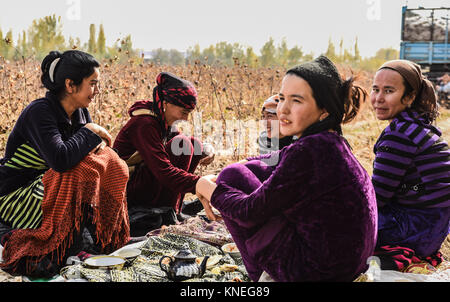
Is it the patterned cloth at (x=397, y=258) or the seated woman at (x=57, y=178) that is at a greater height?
the seated woman at (x=57, y=178)

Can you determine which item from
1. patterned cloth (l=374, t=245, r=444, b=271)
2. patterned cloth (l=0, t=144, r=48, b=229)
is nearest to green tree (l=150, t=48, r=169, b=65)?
patterned cloth (l=0, t=144, r=48, b=229)

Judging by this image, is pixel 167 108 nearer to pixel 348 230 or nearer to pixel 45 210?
pixel 45 210

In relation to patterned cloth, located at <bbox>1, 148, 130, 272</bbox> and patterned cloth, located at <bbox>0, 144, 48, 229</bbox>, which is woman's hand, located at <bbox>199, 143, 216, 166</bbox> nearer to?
patterned cloth, located at <bbox>1, 148, 130, 272</bbox>

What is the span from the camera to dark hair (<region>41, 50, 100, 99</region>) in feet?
9.17

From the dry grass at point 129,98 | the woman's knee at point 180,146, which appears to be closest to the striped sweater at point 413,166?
the dry grass at point 129,98

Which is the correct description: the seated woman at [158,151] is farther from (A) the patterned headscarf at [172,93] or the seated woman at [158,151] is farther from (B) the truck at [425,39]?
(B) the truck at [425,39]

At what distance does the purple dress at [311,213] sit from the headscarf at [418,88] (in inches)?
39.9

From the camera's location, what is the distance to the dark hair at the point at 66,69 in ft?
9.17

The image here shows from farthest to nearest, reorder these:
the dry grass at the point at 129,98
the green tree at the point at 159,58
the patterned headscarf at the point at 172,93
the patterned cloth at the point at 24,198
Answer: the green tree at the point at 159,58
the dry grass at the point at 129,98
the patterned headscarf at the point at 172,93
the patterned cloth at the point at 24,198

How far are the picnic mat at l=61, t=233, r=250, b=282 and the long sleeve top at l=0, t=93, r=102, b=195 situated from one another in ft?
1.95

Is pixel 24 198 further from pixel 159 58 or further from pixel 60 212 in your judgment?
pixel 159 58

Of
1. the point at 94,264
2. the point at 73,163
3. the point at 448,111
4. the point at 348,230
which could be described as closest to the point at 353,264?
the point at 348,230

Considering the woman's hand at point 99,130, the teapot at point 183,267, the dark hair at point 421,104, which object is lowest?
the teapot at point 183,267

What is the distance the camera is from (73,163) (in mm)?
2621
